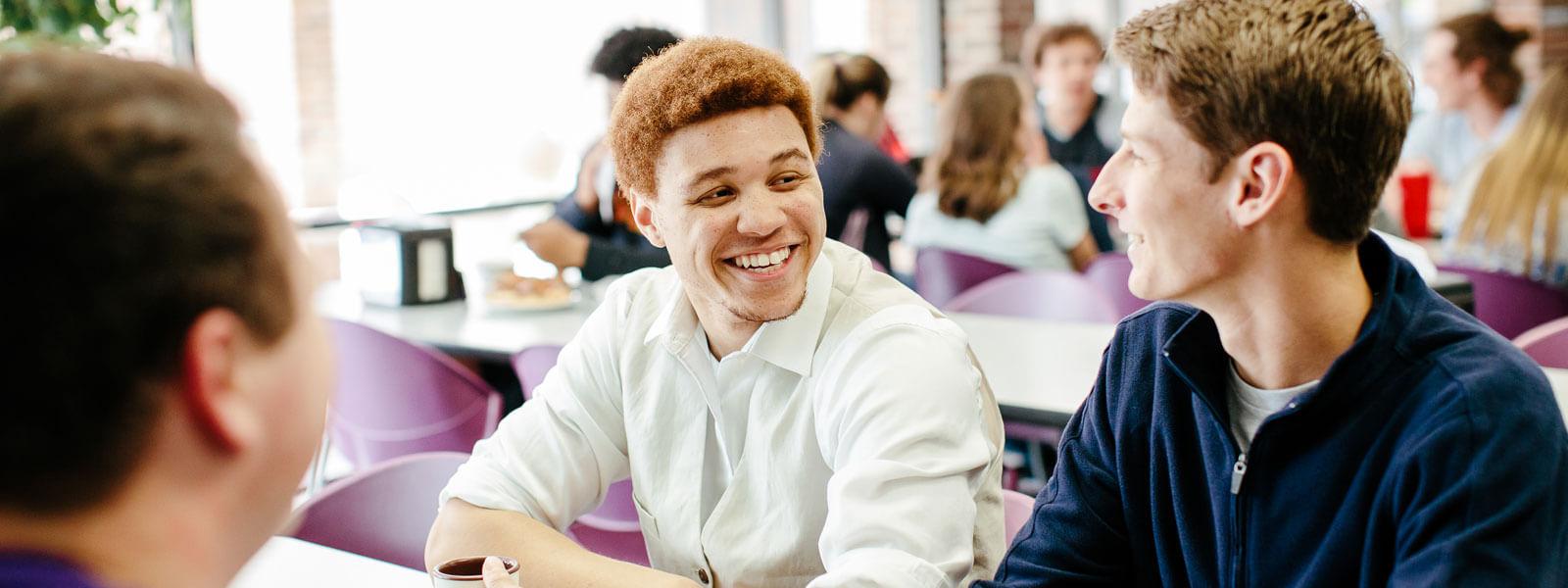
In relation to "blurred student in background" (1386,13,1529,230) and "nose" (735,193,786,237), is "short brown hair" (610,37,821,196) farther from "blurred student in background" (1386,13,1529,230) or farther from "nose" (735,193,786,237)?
"blurred student in background" (1386,13,1529,230)

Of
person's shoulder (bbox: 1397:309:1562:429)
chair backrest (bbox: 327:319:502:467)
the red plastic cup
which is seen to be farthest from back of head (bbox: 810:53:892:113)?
person's shoulder (bbox: 1397:309:1562:429)

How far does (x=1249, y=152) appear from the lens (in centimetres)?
125

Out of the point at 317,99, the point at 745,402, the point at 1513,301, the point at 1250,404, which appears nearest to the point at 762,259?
the point at 745,402

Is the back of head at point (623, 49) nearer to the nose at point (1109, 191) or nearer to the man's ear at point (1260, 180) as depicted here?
the nose at point (1109, 191)

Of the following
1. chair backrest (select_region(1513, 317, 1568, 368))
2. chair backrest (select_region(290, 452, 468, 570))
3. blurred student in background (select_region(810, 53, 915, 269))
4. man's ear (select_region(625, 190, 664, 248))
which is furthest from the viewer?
blurred student in background (select_region(810, 53, 915, 269))

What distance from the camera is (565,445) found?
1.83 m

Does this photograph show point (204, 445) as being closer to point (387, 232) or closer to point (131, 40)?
point (387, 232)

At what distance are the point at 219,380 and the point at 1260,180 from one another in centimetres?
94

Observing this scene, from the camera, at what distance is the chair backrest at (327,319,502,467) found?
9.71 feet

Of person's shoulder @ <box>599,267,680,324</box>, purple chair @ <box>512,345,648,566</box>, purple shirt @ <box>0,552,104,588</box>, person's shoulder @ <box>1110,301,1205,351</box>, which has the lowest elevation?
purple chair @ <box>512,345,648,566</box>

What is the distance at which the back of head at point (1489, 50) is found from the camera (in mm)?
5320

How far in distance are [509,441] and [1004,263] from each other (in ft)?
8.70

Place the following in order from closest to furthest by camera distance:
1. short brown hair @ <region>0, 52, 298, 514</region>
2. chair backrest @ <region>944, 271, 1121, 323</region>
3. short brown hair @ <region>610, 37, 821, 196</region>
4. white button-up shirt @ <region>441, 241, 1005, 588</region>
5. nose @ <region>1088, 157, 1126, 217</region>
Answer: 1. short brown hair @ <region>0, 52, 298, 514</region>
2. nose @ <region>1088, 157, 1126, 217</region>
3. white button-up shirt @ <region>441, 241, 1005, 588</region>
4. short brown hair @ <region>610, 37, 821, 196</region>
5. chair backrest @ <region>944, 271, 1121, 323</region>

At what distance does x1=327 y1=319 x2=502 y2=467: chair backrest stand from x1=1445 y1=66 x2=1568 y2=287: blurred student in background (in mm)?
2735
